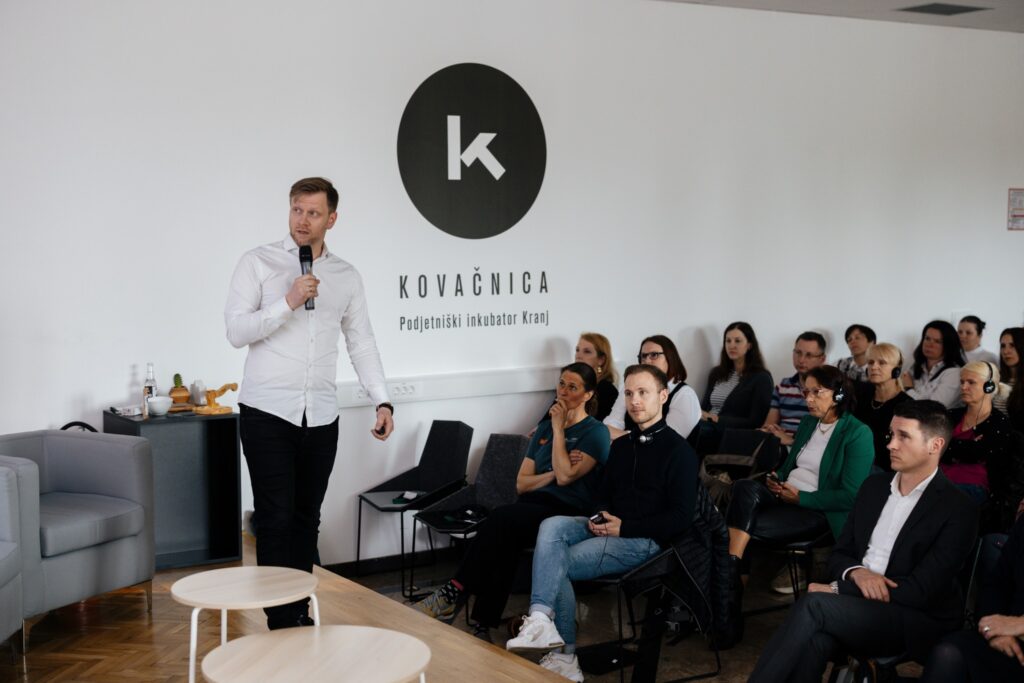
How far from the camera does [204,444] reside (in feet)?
18.6

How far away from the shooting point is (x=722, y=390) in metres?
7.43

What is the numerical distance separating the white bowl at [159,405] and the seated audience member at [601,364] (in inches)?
89.0

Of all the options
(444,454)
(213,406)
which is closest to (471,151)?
(444,454)

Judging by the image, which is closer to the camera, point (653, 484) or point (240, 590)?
point (240, 590)

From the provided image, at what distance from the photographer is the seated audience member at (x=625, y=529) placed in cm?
443

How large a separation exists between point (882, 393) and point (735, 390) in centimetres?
111

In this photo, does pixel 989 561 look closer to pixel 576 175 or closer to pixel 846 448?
pixel 846 448

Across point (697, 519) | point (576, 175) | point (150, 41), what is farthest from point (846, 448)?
point (150, 41)

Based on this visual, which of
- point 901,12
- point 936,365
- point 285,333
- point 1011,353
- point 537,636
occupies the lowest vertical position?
point 537,636

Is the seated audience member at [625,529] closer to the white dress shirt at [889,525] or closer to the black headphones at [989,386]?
the white dress shirt at [889,525]

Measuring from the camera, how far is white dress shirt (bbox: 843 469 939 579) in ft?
12.7

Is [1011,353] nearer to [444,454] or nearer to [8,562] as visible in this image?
[444,454]

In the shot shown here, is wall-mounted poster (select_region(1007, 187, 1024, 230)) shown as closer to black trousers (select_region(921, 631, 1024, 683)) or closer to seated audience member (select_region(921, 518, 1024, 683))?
seated audience member (select_region(921, 518, 1024, 683))

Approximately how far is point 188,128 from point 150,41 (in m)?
0.46
